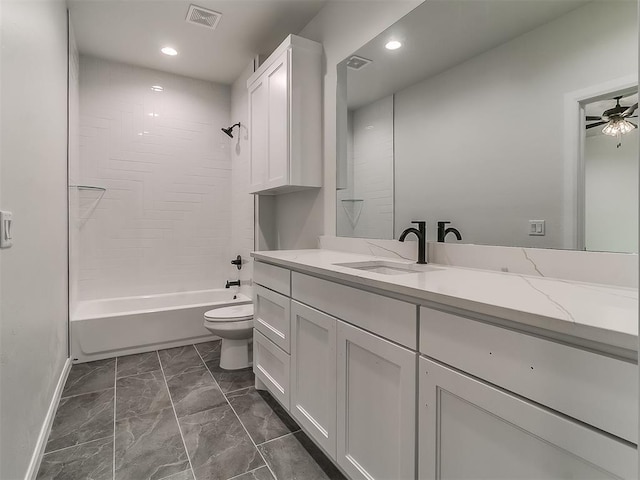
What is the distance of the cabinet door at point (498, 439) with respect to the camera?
64 cm

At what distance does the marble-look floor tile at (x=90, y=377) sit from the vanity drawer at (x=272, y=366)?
107 centimetres

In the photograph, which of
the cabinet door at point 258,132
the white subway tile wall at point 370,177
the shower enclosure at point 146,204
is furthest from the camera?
the shower enclosure at point 146,204

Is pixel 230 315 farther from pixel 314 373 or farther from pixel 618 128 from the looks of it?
pixel 618 128

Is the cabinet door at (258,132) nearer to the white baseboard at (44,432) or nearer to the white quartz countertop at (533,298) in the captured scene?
the white quartz countertop at (533,298)

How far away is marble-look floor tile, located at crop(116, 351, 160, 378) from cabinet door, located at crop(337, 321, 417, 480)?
6.12 ft

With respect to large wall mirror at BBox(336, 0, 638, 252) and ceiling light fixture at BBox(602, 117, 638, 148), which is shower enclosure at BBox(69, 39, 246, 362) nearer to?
large wall mirror at BBox(336, 0, 638, 252)

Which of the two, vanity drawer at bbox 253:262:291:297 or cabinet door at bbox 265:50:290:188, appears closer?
vanity drawer at bbox 253:262:291:297

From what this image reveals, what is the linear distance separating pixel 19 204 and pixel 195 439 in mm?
1322

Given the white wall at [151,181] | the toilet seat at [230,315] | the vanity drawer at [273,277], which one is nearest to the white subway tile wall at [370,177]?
the vanity drawer at [273,277]

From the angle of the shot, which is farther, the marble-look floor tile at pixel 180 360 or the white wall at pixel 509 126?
the marble-look floor tile at pixel 180 360

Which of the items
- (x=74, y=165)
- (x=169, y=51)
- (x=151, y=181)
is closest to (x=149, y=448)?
(x=74, y=165)

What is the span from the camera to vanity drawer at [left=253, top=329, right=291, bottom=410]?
5.71 ft

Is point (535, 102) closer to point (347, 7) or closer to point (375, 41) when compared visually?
point (375, 41)

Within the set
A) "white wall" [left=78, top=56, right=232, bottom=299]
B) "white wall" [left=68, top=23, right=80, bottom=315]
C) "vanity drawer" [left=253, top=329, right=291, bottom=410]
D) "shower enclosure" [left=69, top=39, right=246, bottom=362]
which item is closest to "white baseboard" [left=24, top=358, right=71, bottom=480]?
"shower enclosure" [left=69, top=39, right=246, bottom=362]
